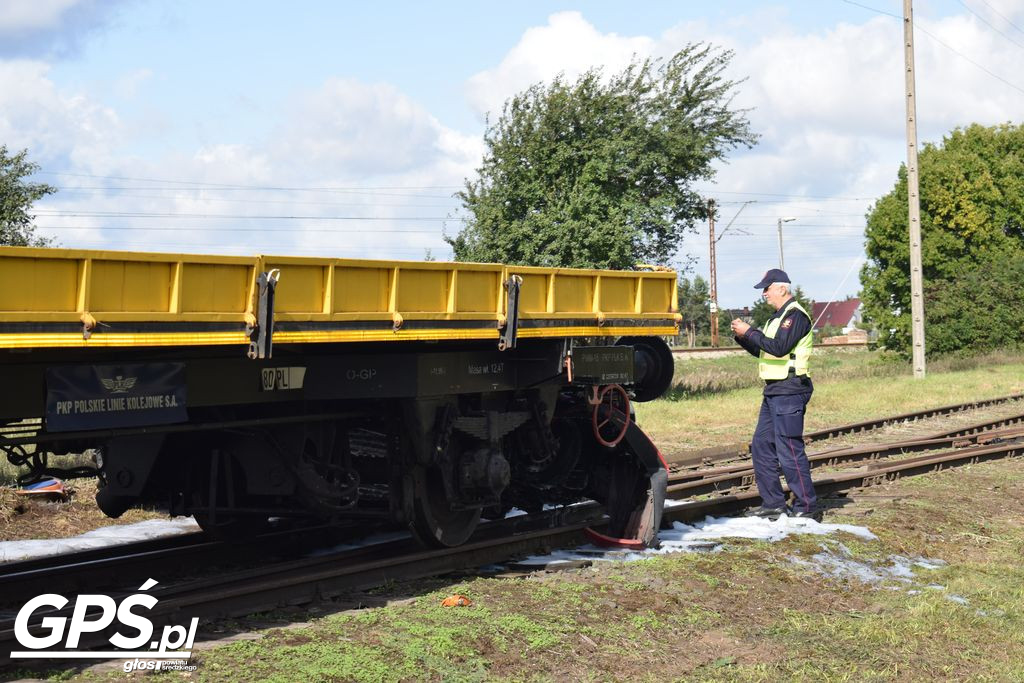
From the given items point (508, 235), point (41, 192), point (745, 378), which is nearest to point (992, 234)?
point (745, 378)

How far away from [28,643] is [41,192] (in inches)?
840

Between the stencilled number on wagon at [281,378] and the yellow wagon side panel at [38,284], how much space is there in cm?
160

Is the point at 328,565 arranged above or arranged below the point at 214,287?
below

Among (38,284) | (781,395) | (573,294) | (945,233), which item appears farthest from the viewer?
(945,233)

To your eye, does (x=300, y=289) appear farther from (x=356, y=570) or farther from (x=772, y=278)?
(x=772, y=278)

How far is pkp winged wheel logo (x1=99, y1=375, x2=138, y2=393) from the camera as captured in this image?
587 centimetres

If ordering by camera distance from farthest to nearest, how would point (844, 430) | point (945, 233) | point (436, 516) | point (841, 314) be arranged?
point (841, 314) < point (945, 233) < point (844, 430) < point (436, 516)

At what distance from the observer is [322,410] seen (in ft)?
24.3

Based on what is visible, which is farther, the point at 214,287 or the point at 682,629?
the point at 682,629

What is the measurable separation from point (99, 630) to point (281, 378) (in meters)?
1.79

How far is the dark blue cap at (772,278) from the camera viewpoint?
32.7ft

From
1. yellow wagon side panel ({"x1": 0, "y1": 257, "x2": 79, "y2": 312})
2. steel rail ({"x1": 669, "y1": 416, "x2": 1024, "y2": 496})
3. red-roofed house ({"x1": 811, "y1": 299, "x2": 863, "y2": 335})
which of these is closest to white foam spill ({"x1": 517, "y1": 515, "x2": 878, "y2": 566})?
steel rail ({"x1": 669, "y1": 416, "x2": 1024, "y2": 496})

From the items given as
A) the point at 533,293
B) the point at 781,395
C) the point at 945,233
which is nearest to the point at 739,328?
the point at 781,395

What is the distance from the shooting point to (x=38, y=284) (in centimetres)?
515
